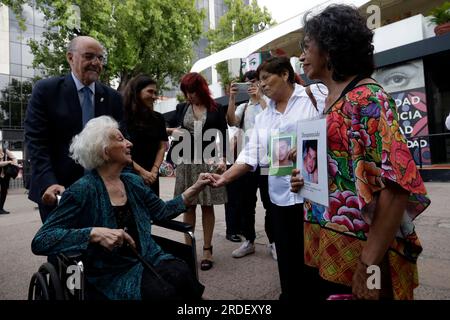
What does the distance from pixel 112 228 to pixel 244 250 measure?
1975 mm

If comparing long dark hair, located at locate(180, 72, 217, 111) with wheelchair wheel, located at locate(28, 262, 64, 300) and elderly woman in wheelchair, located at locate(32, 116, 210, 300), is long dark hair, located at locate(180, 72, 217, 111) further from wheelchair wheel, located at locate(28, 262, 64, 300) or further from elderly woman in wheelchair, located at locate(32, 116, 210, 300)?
wheelchair wheel, located at locate(28, 262, 64, 300)

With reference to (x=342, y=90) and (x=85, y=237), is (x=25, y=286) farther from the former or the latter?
(x=342, y=90)

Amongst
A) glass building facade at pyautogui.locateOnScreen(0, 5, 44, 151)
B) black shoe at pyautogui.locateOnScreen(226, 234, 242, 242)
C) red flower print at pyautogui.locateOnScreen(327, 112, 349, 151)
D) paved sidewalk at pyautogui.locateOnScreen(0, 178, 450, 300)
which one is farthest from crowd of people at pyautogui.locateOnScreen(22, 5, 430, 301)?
glass building facade at pyautogui.locateOnScreen(0, 5, 44, 151)

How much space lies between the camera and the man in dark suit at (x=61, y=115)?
2.22 metres

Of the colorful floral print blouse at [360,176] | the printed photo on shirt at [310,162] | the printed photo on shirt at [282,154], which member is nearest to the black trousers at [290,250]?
the printed photo on shirt at [282,154]

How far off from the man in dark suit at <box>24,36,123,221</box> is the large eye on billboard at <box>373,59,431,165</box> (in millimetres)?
9911

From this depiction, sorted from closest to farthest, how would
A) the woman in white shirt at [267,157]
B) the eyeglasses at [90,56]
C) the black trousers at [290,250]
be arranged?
1. the black trousers at [290,250]
2. the woman in white shirt at [267,157]
3. the eyeglasses at [90,56]

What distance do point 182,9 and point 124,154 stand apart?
16131 millimetres

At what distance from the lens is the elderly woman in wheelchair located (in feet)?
5.61

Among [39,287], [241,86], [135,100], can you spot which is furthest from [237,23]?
[39,287]

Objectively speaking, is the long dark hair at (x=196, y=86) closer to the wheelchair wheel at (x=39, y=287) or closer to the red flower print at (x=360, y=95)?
the wheelchair wheel at (x=39, y=287)

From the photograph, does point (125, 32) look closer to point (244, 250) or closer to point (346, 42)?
point (244, 250)

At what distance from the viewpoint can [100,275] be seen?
1.86 m
